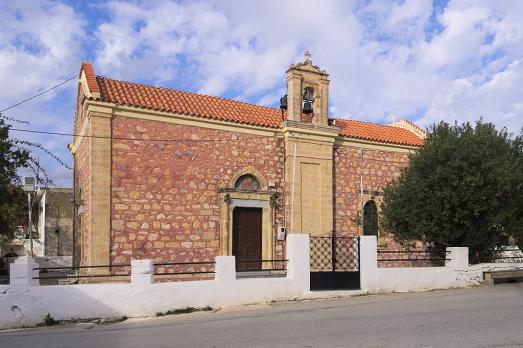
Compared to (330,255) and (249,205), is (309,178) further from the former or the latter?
(330,255)

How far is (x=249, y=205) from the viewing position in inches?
622

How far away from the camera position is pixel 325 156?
17125 mm

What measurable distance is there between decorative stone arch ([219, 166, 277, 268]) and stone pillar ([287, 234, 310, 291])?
3.80 meters

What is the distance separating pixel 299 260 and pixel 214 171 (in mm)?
4731

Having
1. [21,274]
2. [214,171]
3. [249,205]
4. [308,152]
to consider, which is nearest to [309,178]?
[308,152]

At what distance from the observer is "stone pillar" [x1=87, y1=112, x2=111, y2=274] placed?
13219 millimetres

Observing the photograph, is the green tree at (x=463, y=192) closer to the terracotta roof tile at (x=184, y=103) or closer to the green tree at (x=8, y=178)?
the terracotta roof tile at (x=184, y=103)

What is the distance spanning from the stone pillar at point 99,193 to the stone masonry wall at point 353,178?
7.72 metres

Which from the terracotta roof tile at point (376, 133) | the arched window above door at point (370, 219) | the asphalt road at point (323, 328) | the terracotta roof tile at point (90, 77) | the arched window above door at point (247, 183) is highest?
the terracotta roof tile at point (90, 77)

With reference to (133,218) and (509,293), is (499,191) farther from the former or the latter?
(133,218)

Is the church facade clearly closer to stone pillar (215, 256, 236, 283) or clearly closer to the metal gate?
the metal gate

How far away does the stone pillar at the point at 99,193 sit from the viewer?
13219 mm

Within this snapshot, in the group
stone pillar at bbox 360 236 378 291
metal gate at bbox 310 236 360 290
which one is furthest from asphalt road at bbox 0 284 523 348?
stone pillar at bbox 360 236 378 291

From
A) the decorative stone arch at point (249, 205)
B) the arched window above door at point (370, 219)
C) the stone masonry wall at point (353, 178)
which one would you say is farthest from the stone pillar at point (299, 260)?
the arched window above door at point (370, 219)
